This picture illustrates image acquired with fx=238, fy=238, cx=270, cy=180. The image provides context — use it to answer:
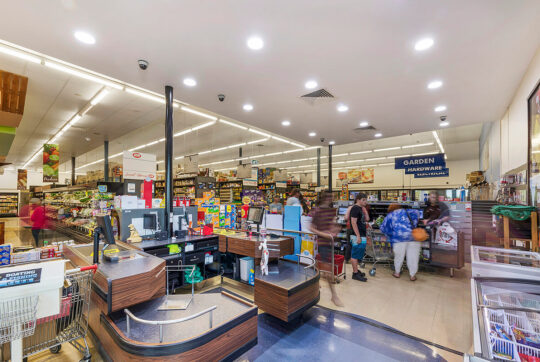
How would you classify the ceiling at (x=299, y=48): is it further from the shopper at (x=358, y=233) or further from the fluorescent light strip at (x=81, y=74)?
the shopper at (x=358, y=233)

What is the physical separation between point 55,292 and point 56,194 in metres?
13.1

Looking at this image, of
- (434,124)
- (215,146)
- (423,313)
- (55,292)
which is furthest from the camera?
(215,146)

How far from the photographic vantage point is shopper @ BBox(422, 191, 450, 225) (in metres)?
5.30

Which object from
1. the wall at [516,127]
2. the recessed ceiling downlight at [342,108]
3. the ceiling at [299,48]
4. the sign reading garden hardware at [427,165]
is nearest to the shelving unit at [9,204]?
the ceiling at [299,48]

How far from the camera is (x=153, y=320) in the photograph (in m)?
Answer: 1.97

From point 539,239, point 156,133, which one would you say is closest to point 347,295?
point 539,239

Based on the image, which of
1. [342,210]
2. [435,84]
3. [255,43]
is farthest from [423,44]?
[342,210]

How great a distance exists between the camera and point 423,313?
140 inches

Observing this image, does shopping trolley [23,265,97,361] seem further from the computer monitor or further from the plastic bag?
the plastic bag

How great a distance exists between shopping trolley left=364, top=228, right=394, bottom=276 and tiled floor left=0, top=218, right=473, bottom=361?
1.10 ft

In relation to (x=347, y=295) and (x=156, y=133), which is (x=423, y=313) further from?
(x=156, y=133)

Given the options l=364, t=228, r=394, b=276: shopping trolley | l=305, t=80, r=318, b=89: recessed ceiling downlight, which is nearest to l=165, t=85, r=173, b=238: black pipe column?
l=305, t=80, r=318, b=89: recessed ceiling downlight

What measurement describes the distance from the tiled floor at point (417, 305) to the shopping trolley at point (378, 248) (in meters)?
0.33

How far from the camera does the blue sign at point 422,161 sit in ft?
25.6
